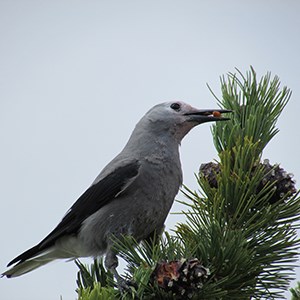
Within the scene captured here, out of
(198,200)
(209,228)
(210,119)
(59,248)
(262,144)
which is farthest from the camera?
(59,248)

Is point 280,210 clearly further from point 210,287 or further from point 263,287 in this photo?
point 210,287

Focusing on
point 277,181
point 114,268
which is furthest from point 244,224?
point 114,268

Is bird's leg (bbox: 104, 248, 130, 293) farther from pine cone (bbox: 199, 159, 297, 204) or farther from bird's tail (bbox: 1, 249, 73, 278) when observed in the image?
bird's tail (bbox: 1, 249, 73, 278)

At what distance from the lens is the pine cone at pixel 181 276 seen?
6.20ft

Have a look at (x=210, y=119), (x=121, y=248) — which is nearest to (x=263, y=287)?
(x=121, y=248)

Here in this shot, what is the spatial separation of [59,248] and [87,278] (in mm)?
1276

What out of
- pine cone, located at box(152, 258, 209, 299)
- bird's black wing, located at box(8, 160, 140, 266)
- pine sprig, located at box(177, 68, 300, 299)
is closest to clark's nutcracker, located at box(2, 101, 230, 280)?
bird's black wing, located at box(8, 160, 140, 266)

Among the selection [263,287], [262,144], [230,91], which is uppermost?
[230,91]

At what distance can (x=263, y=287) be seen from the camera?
2160 mm

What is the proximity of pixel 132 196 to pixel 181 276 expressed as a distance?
1.51 m

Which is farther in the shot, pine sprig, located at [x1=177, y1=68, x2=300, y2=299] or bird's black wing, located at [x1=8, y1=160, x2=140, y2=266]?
bird's black wing, located at [x1=8, y1=160, x2=140, y2=266]

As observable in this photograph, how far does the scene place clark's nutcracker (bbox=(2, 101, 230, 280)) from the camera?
3309 millimetres

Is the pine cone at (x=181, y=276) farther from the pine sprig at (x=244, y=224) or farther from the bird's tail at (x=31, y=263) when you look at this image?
the bird's tail at (x=31, y=263)

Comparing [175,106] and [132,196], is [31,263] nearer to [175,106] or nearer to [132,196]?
[132,196]
